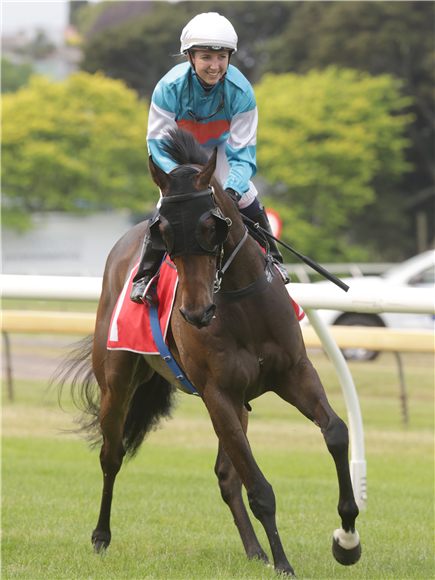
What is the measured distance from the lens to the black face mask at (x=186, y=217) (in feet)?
9.52

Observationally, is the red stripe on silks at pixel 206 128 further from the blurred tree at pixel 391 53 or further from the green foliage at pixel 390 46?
the green foliage at pixel 390 46

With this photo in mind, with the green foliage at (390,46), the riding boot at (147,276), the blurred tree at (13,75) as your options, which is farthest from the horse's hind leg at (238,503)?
the blurred tree at (13,75)

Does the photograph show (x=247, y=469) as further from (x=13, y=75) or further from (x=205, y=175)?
(x=13, y=75)

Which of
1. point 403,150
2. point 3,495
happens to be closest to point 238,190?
point 3,495

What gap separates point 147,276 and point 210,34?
1236 millimetres

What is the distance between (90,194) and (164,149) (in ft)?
86.8

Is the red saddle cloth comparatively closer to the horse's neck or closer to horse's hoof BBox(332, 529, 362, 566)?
the horse's neck

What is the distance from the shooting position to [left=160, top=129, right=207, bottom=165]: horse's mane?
3.24 metres

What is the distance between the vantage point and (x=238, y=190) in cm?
A: 345

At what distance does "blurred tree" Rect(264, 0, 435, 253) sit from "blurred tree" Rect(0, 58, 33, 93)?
1460 centimetres

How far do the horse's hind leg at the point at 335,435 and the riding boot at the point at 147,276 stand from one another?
33.0 inches

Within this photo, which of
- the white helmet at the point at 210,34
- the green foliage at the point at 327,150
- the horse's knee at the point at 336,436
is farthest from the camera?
the green foliage at the point at 327,150

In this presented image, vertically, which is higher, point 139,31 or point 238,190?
point 139,31

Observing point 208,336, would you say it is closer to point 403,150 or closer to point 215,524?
point 215,524
